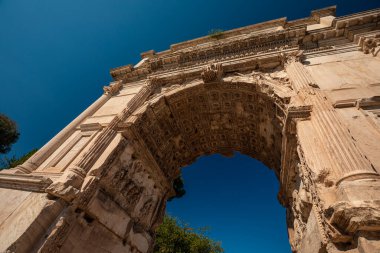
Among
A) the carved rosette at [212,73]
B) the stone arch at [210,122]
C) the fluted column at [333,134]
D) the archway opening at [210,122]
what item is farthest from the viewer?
the carved rosette at [212,73]

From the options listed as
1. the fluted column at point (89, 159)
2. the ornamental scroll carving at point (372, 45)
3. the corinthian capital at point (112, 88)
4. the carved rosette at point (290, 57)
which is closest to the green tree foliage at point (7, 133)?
the corinthian capital at point (112, 88)

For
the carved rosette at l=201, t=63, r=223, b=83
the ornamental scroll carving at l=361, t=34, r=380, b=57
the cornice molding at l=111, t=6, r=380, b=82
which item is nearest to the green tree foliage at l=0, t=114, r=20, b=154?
the cornice molding at l=111, t=6, r=380, b=82

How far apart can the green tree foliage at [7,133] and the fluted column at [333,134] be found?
21868 mm

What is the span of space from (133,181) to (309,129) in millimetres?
5915

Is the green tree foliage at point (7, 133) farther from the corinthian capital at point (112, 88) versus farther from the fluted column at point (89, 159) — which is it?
the fluted column at point (89, 159)

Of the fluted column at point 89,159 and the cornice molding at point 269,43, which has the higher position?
the cornice molding at point 269,43

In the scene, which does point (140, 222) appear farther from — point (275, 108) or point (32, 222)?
point (275, 108)

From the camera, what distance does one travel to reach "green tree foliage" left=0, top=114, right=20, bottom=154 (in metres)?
17.1

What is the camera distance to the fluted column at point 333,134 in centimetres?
345

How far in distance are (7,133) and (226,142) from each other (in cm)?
1885

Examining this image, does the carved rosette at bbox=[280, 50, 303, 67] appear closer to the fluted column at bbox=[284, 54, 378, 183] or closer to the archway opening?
the archway opening

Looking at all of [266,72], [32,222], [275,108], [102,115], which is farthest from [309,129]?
[102,115]

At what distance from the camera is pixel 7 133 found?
1741 centimetres

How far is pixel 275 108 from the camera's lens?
712cm
